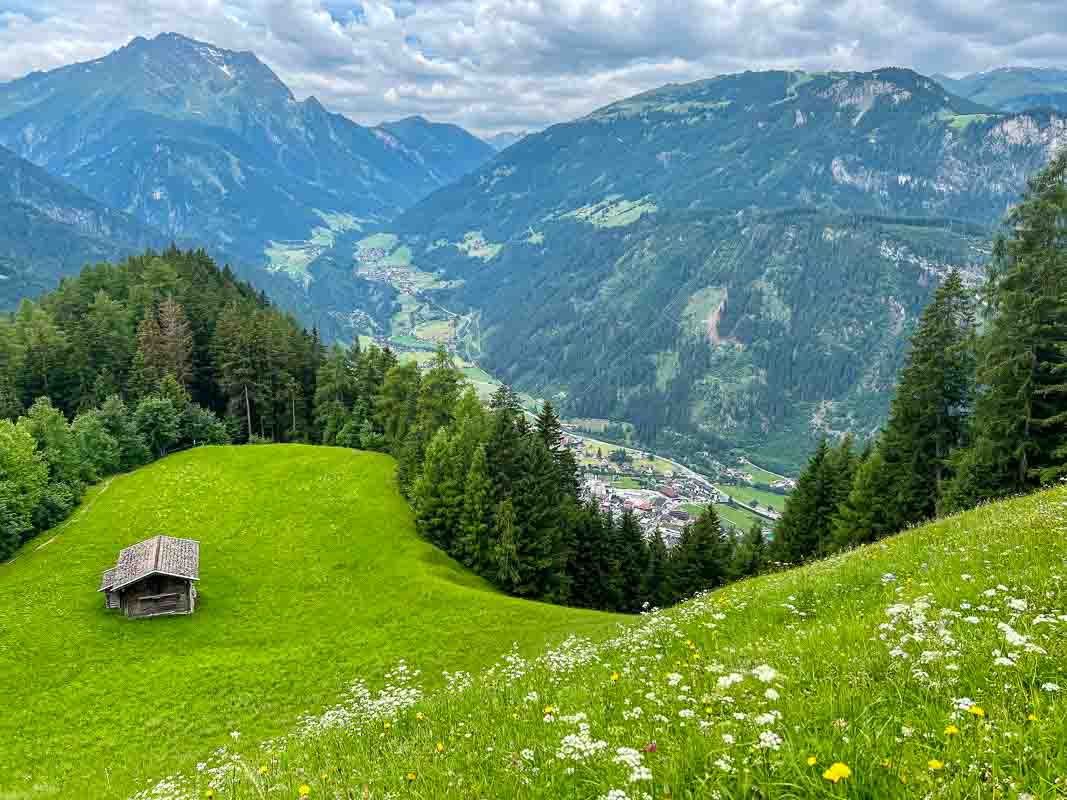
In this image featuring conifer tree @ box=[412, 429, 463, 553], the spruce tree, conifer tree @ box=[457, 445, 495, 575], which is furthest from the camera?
the spruce tree

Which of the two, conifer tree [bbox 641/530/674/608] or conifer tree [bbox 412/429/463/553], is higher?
conifer tree [bbox 412/429/463/553]

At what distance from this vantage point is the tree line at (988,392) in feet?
126

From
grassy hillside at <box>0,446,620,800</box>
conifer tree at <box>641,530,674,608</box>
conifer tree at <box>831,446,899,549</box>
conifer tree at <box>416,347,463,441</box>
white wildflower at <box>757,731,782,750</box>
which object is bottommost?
conifer tree at <box>641,530,674,608</box>

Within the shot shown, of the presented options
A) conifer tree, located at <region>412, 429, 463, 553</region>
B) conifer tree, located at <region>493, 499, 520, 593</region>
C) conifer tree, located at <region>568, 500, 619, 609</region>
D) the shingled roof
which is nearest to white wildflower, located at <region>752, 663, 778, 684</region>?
Answer: the shingled roof

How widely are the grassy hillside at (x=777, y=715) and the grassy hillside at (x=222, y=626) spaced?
18.5 meters

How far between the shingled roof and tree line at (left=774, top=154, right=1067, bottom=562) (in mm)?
50858

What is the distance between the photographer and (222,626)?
44469 mm

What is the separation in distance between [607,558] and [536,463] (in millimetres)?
14654

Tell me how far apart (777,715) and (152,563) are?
4864 centimetres

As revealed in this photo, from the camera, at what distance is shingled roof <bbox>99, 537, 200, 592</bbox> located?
145ft

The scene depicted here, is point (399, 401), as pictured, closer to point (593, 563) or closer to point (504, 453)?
point (504, 453)

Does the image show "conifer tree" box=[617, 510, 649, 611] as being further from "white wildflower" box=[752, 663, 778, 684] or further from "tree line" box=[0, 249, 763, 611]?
"white wildflower" box=[752, 663, 778, 684]

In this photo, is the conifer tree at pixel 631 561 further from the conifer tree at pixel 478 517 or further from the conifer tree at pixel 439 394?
the conifer tree at pixel 439 394

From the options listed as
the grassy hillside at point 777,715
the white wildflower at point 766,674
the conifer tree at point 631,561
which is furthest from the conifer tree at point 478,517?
the white wildflower at point 766,674
